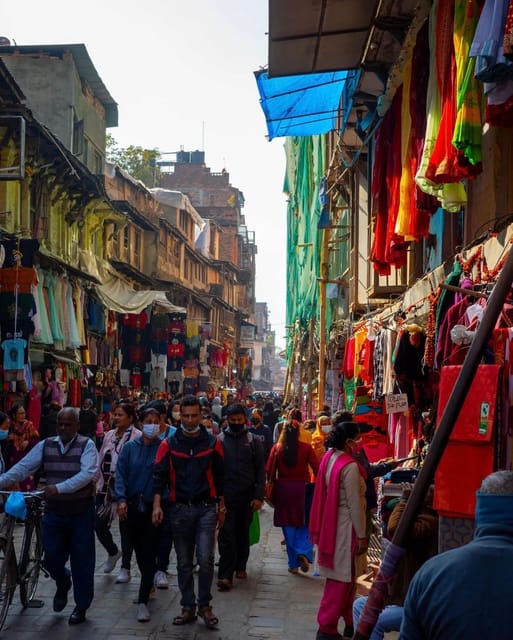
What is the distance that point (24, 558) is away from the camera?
8094mm

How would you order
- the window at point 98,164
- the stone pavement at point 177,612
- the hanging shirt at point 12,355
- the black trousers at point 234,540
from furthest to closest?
the window at point 98,164 → the hanging shirt at point 12,355 → the black trousers at point 234,540 → the stone pavement at point 177,612

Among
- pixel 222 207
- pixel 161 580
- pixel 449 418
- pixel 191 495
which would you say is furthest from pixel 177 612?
pixel 222 207

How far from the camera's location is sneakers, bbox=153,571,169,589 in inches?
368

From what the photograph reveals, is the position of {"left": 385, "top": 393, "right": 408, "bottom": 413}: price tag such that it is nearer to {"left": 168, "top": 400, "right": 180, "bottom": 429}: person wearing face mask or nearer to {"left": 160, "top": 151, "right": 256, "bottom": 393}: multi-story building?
{"left": 168, "top": 400, "right": 180, "bottom": 429}: person wearing face mask

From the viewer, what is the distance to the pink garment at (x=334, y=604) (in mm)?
7113

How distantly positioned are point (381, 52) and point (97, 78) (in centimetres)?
2116

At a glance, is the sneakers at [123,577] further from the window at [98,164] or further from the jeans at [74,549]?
the window at [98,164]

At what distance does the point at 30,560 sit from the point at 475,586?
19.6ft

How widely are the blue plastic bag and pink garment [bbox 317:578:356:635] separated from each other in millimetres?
2503

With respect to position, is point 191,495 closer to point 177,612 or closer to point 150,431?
point 150,431

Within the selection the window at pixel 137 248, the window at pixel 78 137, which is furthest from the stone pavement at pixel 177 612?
the window at pixel 137 248

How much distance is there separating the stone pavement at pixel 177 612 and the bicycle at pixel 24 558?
0.67 feet

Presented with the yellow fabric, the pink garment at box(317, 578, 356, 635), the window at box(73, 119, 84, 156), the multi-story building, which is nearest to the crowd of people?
the pink garment at box(317, 578, 356, 635)

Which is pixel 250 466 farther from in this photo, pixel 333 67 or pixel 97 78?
pixel 97 78
